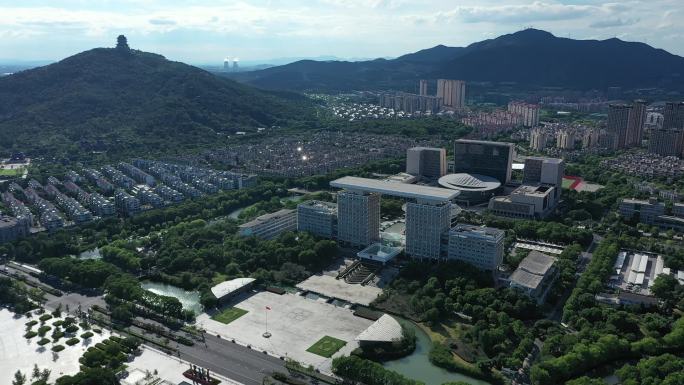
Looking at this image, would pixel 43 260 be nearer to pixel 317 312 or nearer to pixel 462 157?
pixel 317 312

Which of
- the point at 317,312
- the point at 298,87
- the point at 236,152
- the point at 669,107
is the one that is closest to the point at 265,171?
the point at 236,152

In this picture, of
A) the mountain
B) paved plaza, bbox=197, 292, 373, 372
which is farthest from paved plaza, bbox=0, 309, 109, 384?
the mountain

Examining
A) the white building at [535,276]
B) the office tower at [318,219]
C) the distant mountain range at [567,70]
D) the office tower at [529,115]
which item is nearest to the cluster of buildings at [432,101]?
the office tower at [529,115]

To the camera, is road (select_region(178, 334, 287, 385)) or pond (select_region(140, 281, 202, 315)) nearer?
road (select_region(178, 334, 287, 385))

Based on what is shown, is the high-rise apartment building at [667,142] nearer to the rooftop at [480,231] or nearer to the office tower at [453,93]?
the rooftop at [480,231]

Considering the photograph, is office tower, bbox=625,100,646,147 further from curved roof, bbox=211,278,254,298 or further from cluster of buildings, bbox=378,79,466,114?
curved roof, bbox=211,278,254,298

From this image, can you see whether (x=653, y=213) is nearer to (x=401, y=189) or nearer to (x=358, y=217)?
(x=401, y=189)
